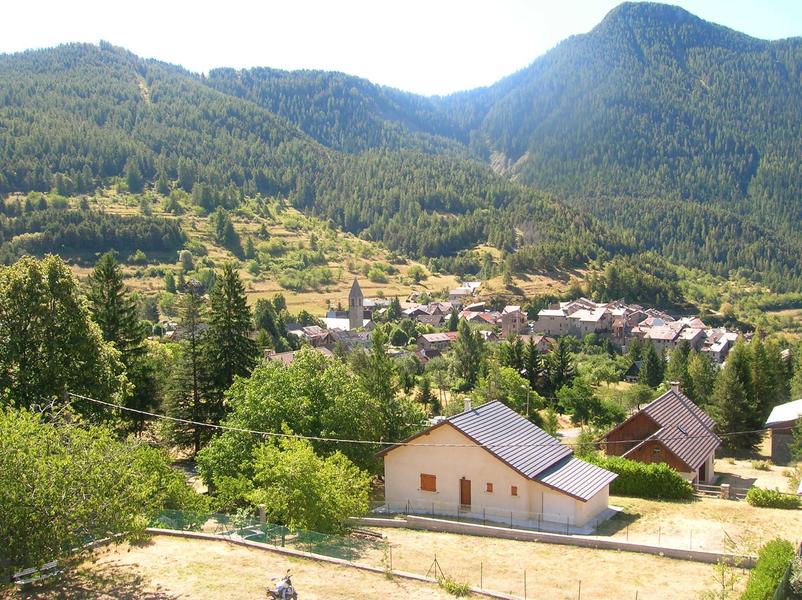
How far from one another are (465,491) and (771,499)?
11272mm

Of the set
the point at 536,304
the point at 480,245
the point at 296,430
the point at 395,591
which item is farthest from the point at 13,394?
the point at 480,245

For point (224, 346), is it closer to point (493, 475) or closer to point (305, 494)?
point (493, 475)

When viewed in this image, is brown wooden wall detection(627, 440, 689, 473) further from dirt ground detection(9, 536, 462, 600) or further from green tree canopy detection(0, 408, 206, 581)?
green tree canopy detection(0, 408, 206, 581)

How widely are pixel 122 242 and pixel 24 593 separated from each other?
13952cm

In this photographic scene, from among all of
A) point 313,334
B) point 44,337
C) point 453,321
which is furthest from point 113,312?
point 453,321

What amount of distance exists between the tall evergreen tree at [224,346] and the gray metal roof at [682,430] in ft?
65.2

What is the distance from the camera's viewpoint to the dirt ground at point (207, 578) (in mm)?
16094

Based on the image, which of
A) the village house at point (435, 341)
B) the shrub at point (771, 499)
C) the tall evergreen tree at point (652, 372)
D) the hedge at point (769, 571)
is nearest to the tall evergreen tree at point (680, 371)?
the tall evergreen tree at point (652, 372)

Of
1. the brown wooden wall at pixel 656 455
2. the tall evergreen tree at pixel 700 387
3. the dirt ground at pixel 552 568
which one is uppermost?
the dirt ground at pixel 552 568

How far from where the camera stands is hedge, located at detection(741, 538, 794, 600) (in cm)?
1456

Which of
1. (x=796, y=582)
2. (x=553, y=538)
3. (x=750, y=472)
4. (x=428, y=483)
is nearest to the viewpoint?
(x=796, y=582)

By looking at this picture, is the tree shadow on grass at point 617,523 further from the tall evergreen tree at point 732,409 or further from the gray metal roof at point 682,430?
the tall evergreen tree at point 732,409

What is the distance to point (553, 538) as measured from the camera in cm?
2239

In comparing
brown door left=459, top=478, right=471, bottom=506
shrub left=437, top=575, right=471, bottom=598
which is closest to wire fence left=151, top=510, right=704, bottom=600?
shrub left=437, top=575, right=471, bottom=598
